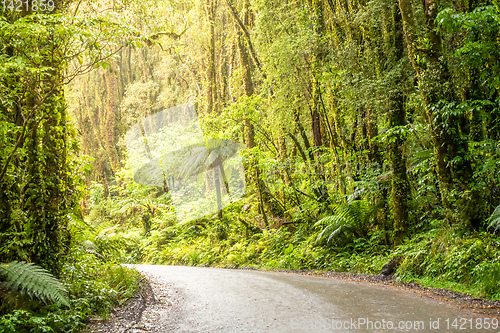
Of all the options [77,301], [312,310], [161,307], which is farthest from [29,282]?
[312,310]

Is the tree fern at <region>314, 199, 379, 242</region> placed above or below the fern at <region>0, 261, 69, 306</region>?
below

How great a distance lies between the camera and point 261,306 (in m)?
5.87

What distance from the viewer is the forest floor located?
505cm

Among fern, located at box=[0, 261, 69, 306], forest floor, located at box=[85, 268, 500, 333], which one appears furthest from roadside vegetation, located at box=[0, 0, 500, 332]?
forest floor, located at box=[85, 268, 500, 333]

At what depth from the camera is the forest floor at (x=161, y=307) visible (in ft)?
16.6

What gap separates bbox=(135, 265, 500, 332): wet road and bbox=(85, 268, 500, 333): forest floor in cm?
10

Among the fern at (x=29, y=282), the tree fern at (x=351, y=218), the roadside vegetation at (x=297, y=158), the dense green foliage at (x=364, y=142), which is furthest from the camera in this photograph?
the tree fern at (x=351, y=218)

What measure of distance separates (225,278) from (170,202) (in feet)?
55.1

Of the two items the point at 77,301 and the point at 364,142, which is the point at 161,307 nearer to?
the point at 77,301

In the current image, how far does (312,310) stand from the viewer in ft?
17.7

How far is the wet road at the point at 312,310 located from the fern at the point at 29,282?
4.84ft
